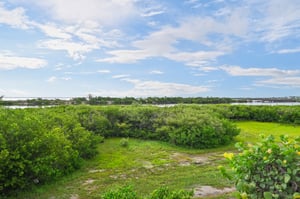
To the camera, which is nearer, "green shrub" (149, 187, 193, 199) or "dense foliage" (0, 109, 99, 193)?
"green shrub" (149, 187, 193, 199)

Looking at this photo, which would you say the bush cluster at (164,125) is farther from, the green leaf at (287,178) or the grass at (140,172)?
the green leaf at (287,178)

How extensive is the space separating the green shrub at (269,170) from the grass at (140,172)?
8.03 feet

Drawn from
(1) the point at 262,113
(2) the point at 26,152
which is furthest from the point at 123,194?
(1) the point at 262,113

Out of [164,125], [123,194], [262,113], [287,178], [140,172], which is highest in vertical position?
[287,178]

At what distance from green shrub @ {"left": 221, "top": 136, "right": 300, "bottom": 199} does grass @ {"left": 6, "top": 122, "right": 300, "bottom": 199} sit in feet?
8.03

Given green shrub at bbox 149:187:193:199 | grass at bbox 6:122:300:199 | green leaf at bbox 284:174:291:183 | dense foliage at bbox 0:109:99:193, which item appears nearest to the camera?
green leaf at bbox 284:174:291:183

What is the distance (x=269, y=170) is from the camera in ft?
7.86

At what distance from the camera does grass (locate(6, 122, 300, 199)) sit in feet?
17.1

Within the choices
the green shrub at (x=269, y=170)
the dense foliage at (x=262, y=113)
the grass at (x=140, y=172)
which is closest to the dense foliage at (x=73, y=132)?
the dense foliage at (x=262, y=113)

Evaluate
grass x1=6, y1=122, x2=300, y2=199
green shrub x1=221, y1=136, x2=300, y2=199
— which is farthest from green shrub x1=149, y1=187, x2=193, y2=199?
grass x1=6, y1=122, x2=300, y2=199

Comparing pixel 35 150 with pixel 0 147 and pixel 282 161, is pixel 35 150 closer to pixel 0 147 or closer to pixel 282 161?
pixel 0 147

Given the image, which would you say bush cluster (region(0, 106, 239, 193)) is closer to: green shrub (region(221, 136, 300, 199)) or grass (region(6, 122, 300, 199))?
grass (region(6, 122, 300, 199))

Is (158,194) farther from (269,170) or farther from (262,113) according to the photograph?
(262,113)

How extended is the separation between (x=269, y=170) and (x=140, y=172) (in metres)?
4.29
